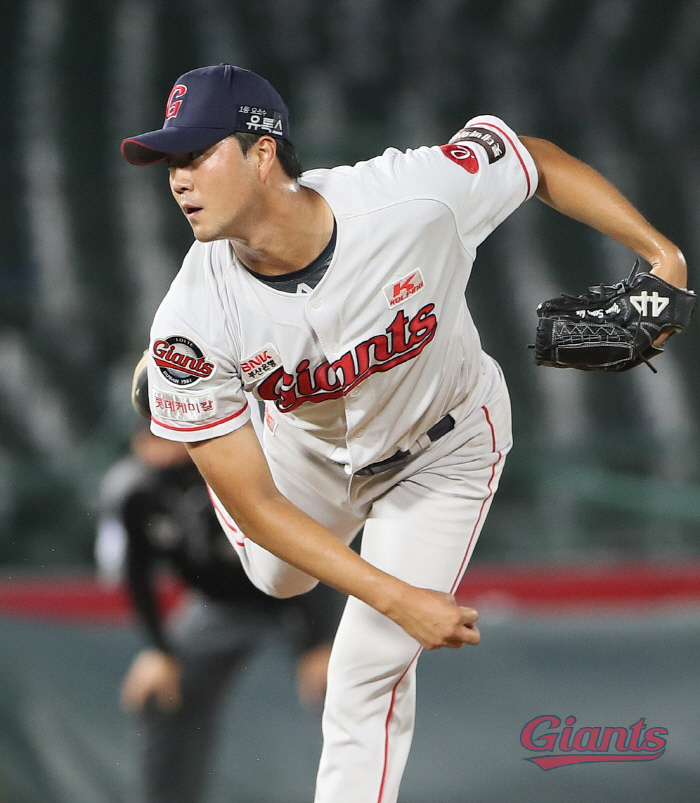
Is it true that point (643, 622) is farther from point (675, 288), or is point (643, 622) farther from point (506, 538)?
point (675, 288)

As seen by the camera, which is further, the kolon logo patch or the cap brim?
the kolon logo patch

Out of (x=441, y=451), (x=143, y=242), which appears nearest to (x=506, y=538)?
(x=441, y=451)

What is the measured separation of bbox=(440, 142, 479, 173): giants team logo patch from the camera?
156 cm

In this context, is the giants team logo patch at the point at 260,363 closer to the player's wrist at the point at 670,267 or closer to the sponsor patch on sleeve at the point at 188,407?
the sponsor patch on sleeve at the point at 188,407

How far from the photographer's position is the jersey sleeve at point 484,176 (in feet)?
5.03

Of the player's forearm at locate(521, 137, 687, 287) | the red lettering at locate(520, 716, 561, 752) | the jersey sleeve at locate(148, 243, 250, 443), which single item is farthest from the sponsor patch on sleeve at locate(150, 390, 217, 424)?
the red lettering at locate(520, 716, 561, 752)

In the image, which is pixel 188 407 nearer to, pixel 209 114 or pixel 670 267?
pixel 209 114

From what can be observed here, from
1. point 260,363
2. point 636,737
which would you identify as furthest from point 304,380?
point 636,737

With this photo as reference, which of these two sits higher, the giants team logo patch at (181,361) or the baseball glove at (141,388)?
the giants team logo patch at (181,361)

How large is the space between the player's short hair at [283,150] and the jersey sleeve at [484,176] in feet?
0.72

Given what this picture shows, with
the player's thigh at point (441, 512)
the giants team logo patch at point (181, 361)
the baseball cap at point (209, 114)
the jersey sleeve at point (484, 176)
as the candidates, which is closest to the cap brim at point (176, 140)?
the baseball cap at point (209, 114)

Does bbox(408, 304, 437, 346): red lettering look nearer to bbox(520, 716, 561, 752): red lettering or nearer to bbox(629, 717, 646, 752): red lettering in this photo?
bbox(520, 716, 561, 752): red lettering

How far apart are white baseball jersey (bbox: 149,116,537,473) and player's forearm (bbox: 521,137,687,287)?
1.9 inches

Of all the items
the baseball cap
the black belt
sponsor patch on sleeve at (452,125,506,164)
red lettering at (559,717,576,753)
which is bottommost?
red lettering at (559,717,576,753)
